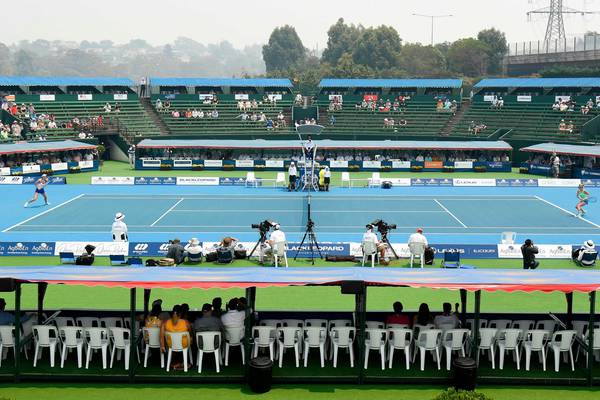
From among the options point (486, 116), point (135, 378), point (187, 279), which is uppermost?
point (486, 116)

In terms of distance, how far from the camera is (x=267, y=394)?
1434cm

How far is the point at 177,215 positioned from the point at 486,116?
1816 inches

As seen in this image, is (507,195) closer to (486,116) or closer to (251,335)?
(486,116)

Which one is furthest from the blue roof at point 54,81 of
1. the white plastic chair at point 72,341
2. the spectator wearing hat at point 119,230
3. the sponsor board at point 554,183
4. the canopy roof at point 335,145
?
the white plastic chair at point 72,341

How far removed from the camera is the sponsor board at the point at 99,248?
93.7ft

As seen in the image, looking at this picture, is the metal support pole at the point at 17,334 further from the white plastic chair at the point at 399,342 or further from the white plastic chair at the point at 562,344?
the white plastic chair at the point at 562,344

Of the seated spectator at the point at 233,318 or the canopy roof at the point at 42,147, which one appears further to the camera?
the canopy roof at the point at 42,147

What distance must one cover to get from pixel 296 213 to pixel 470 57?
133m

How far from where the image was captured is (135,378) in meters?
15.0

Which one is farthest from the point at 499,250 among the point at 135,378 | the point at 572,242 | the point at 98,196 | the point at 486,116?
the point at 486,116

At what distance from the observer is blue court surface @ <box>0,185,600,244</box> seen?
34.0 meters

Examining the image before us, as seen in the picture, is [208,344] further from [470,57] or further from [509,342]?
[470,57]

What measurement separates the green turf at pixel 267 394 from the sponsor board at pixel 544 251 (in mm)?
14636

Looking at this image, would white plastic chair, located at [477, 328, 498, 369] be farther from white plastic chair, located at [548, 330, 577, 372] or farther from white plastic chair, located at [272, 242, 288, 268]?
white plastic chair, located at [272, 242, 288, 268]
